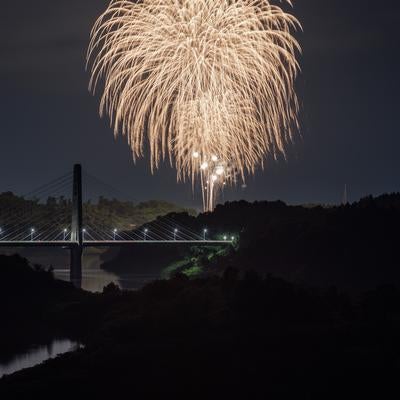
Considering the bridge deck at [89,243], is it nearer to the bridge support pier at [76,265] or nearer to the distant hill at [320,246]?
the bridge support pier at [76,265]

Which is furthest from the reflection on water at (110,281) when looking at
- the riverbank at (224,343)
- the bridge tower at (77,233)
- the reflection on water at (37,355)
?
the reflection on water at (37,355)


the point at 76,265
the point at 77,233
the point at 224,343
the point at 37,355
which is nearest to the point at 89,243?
the point at 77,233

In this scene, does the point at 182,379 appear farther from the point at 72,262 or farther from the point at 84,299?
the point at 72,262

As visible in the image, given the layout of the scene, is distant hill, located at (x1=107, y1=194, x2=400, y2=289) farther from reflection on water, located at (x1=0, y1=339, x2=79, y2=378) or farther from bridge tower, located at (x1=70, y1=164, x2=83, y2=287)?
reflection on water, located at (x1=0, y1=339, x2=79, y2=378)

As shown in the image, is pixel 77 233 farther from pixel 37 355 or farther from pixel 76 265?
pixel 37 355

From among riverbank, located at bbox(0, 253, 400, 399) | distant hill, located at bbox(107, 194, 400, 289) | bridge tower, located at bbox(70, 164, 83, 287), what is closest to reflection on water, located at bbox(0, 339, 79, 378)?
riverbank, located at bbox(0, 253, 400, 399)

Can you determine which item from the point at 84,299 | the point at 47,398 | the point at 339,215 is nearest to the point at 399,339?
the point at 47,398
